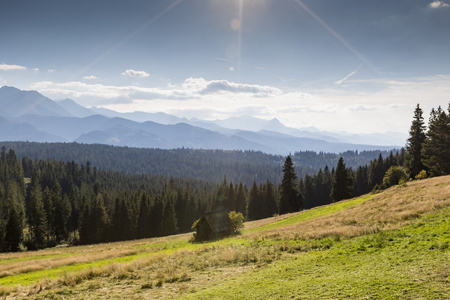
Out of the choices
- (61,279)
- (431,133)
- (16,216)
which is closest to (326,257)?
(61,279)

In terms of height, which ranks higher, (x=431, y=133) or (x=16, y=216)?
(x=431, y=133)

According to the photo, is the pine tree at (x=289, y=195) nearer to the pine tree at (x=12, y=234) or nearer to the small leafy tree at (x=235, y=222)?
the small leafy tree at (x=235, y=222)

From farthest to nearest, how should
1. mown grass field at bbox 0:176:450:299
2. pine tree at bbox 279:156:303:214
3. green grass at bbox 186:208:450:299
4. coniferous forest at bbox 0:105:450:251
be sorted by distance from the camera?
pine tree at bbox 279:156:303:214
coniferous forest at bbox 0:105:450:251
mown grass field at bbox 0:176:450:299
green grass at bbox 186:208:450:299

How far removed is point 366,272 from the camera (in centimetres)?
1020

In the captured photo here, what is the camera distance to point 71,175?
168m

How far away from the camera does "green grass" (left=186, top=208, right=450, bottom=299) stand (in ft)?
27.1

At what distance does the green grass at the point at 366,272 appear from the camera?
827 centimetres

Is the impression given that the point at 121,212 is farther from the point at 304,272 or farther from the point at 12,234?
the point at 304,272

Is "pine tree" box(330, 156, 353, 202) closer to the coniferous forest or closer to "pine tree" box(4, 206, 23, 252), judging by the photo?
the coniferous forest

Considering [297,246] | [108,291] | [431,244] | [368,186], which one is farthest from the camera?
[368,186]

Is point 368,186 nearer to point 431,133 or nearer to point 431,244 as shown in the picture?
point 431,133

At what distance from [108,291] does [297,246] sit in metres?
12.2

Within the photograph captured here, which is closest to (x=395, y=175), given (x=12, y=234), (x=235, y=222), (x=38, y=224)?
(x=235, y=222)

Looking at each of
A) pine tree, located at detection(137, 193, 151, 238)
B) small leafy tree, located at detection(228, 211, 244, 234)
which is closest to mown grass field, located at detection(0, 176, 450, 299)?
small leafy tree, located at detection(228, 211, 244, 234)
